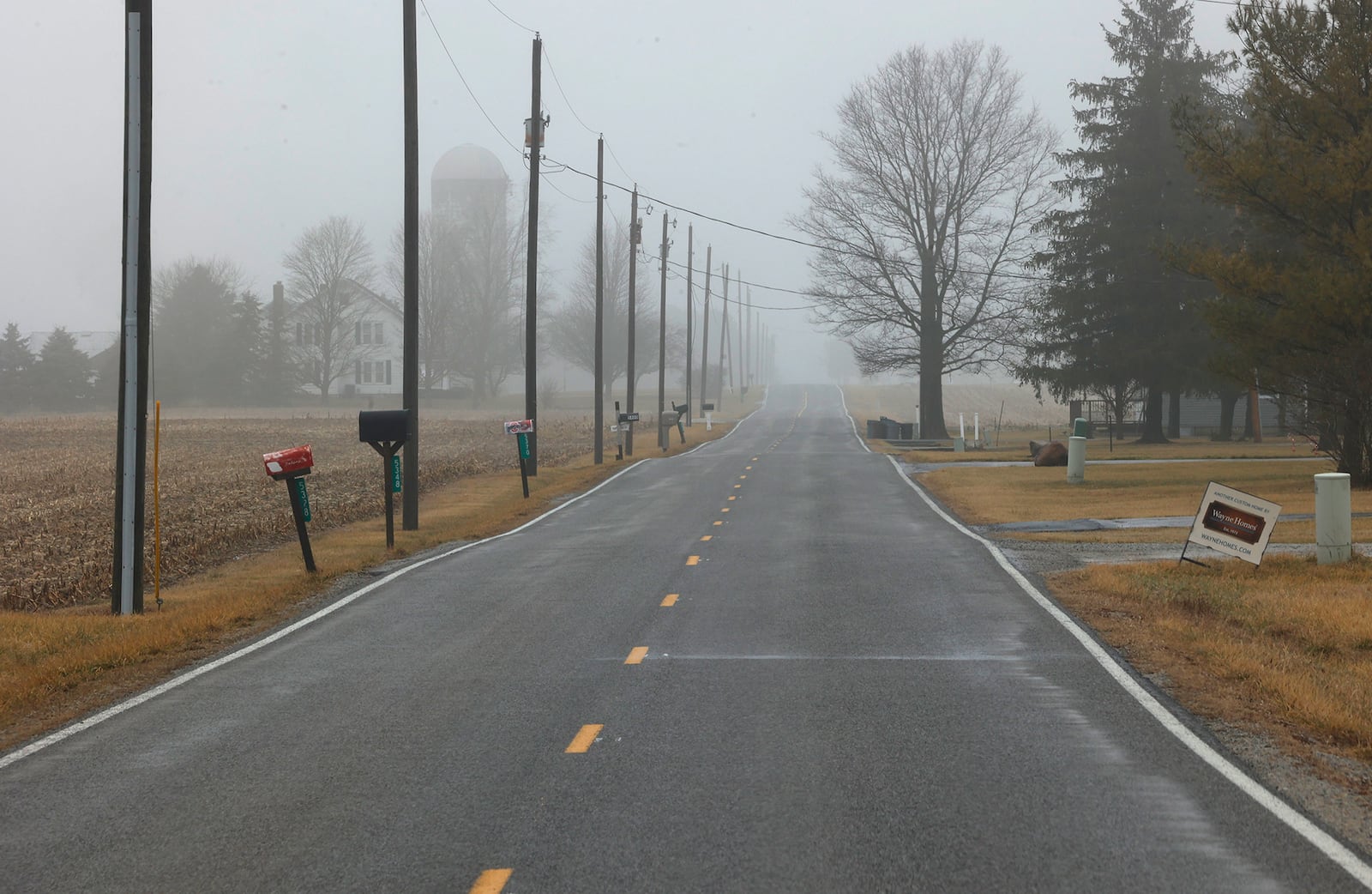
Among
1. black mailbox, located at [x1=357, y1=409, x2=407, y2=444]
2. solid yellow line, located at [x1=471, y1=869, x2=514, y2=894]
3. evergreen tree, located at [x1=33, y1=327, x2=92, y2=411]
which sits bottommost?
solid yellow line, located at [x1=471, y1=869, x2=514, y2=894]

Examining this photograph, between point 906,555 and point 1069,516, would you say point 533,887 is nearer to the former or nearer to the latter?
point 906,555

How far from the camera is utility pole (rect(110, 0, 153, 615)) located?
13.4 meters

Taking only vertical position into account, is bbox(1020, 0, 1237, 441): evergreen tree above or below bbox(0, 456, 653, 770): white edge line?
above

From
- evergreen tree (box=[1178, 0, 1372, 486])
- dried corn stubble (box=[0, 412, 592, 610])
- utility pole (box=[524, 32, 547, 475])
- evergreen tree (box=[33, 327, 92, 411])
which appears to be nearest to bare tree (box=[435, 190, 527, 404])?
evergreen tree (box=[33, 327, 92, 411])

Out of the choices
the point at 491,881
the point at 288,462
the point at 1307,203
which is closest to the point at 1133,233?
the point at 1307,203

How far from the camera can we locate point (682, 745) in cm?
789

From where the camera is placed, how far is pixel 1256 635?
11.7m

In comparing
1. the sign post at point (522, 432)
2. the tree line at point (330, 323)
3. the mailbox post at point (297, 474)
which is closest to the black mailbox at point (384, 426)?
the mailbox post at point (297, 474)

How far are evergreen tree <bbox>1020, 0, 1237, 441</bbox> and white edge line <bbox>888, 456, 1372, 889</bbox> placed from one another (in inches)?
1454

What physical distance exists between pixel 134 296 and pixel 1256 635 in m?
10.8

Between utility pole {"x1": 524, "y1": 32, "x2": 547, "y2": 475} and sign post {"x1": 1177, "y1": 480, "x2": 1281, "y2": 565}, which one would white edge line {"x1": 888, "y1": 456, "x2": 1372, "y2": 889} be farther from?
utility pole {"x1": 524, "y1": 32, "x2": 547, "y2": 475}

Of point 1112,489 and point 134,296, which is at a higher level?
point 134,296

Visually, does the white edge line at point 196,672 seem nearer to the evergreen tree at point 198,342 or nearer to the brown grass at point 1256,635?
the brown grass at point 1256,635

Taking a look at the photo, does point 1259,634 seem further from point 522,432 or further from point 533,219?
point 533,219
